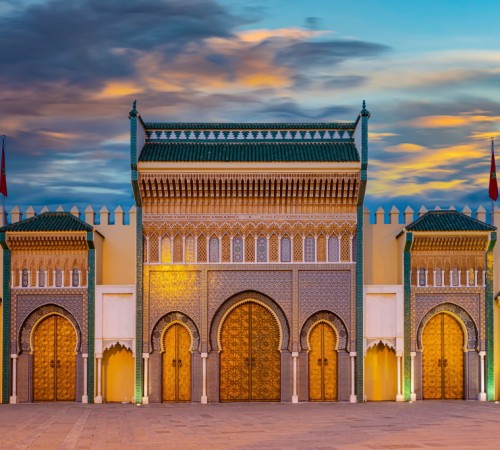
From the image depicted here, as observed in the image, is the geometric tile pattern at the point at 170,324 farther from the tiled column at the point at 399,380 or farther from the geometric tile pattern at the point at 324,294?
the tiled column at the point at 399,380

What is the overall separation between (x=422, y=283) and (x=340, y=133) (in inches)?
168

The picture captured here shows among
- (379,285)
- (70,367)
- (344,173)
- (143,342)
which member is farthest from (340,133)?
(70,367)

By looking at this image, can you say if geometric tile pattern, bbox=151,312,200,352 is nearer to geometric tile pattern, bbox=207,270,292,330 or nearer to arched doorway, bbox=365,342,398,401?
geometric tile pattern, bbox=207,270,292,330

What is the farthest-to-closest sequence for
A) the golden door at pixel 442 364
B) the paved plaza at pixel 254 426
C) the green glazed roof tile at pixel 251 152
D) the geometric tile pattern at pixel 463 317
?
the golden door at pixel 442 364 < the geometric tile pattern at pixel 463 317 < the green glazed roof tile at pixel 251 152 < the paved plaza at pixel 254 426

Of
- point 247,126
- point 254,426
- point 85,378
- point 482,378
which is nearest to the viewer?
point 254,426

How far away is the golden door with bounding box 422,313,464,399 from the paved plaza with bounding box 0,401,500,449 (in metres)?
0.62

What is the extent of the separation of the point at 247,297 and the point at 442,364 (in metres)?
5.10

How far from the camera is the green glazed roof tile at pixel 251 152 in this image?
21344 mm

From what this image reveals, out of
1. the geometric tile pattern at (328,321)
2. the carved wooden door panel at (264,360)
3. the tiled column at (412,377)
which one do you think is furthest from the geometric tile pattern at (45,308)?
the tiled column at (412,377)

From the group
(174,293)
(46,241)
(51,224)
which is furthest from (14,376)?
(174,293)

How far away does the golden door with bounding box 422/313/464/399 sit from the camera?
21.6 metres

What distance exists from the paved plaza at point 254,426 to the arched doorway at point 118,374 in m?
1.02

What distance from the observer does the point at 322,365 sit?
70.3ft

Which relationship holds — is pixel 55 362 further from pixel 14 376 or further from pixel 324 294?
pixel 324 294
